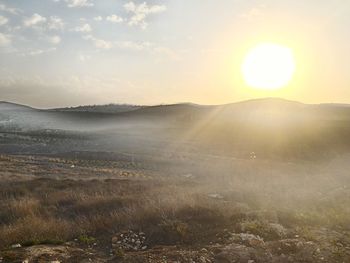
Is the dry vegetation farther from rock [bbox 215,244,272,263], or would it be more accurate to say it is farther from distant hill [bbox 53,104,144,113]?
distant hill [bbox 53,104,144,113]

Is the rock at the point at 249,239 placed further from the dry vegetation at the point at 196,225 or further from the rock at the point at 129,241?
the rock at the point at 129,241

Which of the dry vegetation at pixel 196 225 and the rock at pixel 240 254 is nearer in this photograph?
the rock at pixel 240 254

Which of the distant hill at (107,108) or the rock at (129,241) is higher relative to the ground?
the distant hill at (107,108)

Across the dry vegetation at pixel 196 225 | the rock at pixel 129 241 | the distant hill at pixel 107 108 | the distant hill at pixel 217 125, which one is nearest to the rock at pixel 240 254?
the dry vegetation at pixel 196 225

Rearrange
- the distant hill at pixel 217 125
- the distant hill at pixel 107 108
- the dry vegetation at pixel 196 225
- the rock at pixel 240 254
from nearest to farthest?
the rock at pixel 240 254, the dry vegetation at pixel 196 225, the distant hill at pixel 217 125, the distant hill at pixel 107 108

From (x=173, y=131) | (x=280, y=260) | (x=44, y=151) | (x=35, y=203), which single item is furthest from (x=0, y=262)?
(x=173, y=131)

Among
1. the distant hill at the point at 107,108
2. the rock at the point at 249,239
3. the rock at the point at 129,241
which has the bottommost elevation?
the rock at the point at 129,241

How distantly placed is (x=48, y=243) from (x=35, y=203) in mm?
6279

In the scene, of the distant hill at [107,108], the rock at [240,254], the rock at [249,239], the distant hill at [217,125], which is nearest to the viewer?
the rock at [240,254]

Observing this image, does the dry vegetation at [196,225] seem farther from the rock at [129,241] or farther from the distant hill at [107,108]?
the distant hill at [107,108]

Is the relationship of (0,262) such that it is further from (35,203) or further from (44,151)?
(44,151)

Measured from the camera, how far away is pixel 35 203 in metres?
17.0

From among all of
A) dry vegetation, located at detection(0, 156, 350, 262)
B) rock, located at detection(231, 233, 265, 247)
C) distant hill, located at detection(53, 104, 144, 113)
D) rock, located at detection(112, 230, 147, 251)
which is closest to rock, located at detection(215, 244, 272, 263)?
dry vegetation, located at detection(0, 156, 350, 262)

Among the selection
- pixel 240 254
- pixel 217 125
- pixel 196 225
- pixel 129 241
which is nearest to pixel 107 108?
pixel 217 125
